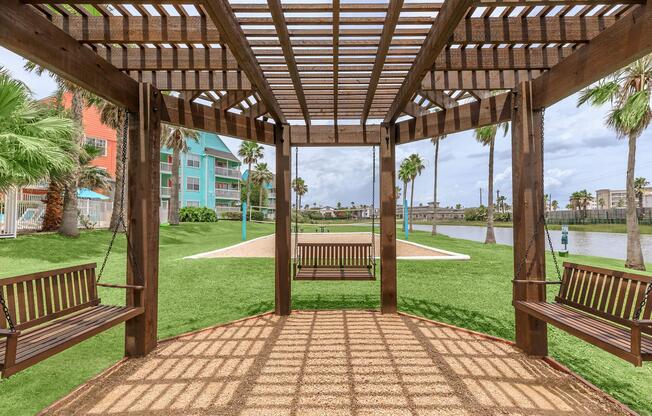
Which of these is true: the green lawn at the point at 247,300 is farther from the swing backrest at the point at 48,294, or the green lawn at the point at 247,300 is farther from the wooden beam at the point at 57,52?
the wooden beam at the point at 57,52

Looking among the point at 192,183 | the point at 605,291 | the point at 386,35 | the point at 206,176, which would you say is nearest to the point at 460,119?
the point at 386,35

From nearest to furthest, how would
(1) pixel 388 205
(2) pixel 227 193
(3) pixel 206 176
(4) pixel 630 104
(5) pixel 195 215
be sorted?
(1) pixel 388 205, (4) pixel 630 104, (5) pixel 195 215, (3) pixel 206 176, (2) pixel 227 193

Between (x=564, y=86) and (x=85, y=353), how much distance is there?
6.14 m

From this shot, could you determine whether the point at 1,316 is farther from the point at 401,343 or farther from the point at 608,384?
the point at 608,384

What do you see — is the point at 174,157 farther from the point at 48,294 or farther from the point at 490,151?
the point at 48,294

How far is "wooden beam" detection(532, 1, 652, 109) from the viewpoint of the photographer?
103 inches

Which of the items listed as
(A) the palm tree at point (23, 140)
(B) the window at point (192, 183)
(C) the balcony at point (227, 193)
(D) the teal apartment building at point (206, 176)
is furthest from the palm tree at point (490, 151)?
(C) the balcony at point (227, 193)

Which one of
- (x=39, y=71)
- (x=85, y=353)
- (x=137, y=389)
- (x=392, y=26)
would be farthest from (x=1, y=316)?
(x=39, y=71)

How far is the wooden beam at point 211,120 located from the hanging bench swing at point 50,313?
0.67 m

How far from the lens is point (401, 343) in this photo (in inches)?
166

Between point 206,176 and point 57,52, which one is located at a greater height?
point 206,176

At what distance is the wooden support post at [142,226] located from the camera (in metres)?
3.92

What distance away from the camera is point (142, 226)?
405cm

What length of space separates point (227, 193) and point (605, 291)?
142 feet
